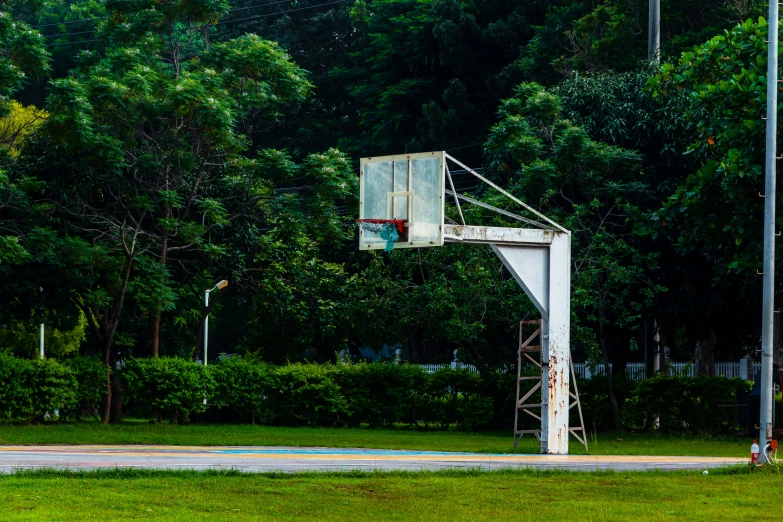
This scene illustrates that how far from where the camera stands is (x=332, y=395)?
106ft

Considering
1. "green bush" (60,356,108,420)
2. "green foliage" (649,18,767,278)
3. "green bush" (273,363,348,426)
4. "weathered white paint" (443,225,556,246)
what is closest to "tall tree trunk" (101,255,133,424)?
"green bush" (60,356,108,420)

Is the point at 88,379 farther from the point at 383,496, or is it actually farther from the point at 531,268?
the point at 383,496

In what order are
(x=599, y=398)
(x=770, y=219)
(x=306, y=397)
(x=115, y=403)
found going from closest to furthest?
(x=770, y=219)
(x=115, y=403)
(x=599, y=398)
(x=306, y=397)

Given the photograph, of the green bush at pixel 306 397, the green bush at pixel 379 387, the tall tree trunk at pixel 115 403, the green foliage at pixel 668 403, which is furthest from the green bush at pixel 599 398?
the tall tree trunk at pixel 115 403

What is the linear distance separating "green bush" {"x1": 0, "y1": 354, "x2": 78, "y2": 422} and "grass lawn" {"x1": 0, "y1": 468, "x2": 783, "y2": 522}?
47.8ft

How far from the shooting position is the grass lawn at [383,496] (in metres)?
11.9

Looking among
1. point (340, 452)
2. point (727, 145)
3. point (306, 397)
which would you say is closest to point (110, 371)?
point (306, 397)

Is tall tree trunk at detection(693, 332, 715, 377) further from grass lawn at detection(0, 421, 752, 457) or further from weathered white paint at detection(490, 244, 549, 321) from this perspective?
weathered white paint at detection(490, 244, 549, 321)

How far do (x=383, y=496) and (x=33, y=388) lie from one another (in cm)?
1729

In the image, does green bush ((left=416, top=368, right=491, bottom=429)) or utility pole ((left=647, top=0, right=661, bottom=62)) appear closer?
green bush ((left=416, top=368, right=491, bottom=429))

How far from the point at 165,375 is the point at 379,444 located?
23.2 ft

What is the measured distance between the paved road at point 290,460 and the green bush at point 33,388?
605 centimetres

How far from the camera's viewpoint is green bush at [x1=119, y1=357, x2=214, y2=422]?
2958 cm

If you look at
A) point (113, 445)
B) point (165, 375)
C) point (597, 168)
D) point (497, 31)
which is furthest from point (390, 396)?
point (497, 31)
